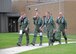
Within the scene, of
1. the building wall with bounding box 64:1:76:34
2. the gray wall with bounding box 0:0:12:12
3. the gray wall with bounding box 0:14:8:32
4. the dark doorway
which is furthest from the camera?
the dark doorway

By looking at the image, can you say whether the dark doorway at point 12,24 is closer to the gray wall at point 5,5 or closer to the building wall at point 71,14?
the gray wall at point 5,5

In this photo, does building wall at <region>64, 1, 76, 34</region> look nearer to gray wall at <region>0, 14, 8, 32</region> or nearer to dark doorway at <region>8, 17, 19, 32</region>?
gray wall at <region>0, 14, 8, 32</region>

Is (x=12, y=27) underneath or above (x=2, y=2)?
underneath

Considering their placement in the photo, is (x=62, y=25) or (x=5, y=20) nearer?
(x=62, y=25)

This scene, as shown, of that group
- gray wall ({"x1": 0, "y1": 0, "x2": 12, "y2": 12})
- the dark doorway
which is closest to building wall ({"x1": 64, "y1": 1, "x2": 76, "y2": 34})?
gray wall ({"x1": 0, "y1": 0, "x2": 12, "y2": 12})

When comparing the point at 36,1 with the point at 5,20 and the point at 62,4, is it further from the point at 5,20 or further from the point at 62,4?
the point at 62,4

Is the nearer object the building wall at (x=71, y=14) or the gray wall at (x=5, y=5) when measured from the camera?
the building wall at (x=71, y=14)

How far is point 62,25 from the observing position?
68.4 ft

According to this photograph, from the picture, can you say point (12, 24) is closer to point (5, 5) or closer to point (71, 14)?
point (5, 5)

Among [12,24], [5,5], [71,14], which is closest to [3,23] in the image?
[5,5]

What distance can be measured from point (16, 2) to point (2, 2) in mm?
4211

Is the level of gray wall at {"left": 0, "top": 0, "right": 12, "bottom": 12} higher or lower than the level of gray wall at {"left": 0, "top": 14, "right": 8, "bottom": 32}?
higher

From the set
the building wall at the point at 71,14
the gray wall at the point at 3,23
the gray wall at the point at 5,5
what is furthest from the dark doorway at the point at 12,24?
the building wall at the point at 71,14

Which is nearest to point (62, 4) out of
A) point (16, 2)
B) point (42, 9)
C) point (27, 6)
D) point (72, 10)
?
point (72, 10)
